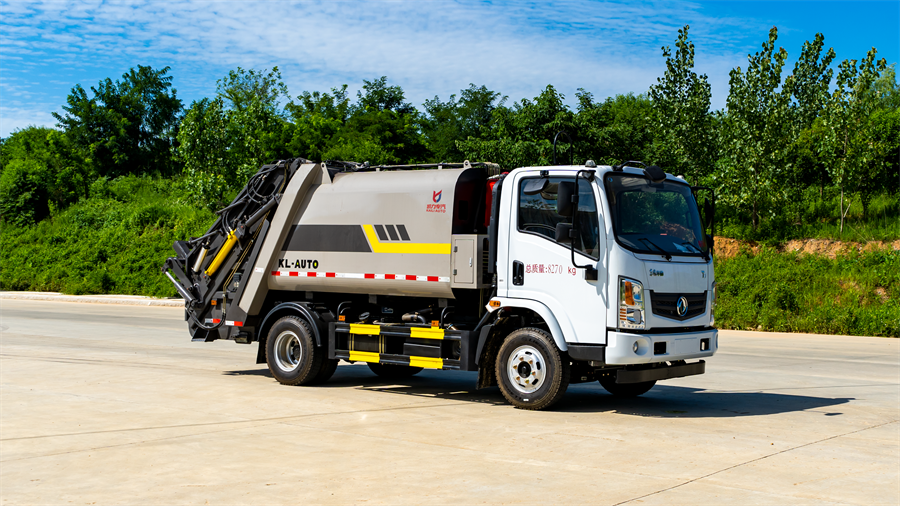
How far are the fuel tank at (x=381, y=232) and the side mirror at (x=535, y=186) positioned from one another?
31.8 inches

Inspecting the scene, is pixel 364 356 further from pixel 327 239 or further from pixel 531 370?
pixel 531 370

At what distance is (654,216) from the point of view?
1012 cm

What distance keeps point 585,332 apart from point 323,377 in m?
4.25

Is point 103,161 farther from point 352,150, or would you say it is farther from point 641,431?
point 641,431

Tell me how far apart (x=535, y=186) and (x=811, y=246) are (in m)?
23.2

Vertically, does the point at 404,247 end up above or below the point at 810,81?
below

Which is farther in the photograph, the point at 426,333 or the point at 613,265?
the point at 426,333

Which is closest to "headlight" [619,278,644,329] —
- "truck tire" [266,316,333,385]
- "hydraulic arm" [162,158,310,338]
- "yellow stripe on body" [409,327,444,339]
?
"yellow stripe on body" [409,327,444,339]

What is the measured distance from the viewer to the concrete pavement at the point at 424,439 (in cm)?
630

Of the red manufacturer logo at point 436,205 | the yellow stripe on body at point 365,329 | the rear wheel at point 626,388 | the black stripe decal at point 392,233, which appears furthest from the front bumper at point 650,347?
the yellow stripe on body at point 365,329

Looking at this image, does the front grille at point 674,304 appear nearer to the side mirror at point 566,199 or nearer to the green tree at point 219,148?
the side mirror at point 566,199

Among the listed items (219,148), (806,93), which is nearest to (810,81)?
(806,93)

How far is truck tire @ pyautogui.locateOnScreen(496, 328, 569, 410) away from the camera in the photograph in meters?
9.68

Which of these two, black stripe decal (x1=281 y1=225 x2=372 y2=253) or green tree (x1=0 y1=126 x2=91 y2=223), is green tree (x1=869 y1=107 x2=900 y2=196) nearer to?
black stripe decal (x1=281 y1=225 x2=372 y2=253)
